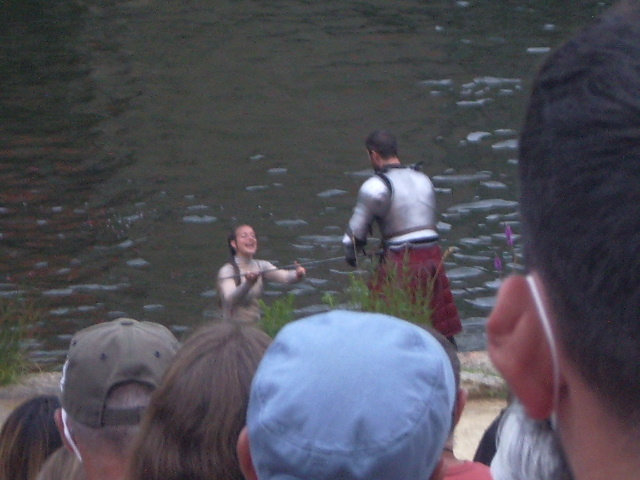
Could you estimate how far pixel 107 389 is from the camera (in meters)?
2.36

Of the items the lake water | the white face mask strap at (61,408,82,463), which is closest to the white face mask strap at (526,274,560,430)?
the white face mask strap at (61,408,82,463)

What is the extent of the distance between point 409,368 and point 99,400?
1024mm

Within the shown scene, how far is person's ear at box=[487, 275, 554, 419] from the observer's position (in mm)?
924

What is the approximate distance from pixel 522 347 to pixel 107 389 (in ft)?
5.17

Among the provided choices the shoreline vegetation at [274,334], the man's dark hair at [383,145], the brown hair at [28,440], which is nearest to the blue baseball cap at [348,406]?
the brown hair at [28,440]

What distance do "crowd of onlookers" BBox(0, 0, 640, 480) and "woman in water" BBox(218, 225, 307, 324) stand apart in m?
4.38

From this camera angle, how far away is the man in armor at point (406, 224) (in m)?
7.05

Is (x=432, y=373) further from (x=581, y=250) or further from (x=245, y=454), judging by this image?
(x=581, y=250)

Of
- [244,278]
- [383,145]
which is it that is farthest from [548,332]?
[244,278]

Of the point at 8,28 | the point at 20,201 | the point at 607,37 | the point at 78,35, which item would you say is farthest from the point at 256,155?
the point at 607,37

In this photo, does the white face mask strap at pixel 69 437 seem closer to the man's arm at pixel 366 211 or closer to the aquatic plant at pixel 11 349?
the aquatic plant at pixel 11 349

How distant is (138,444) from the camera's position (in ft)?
6.60

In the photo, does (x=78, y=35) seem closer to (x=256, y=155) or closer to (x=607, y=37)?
(x=256, y=155)

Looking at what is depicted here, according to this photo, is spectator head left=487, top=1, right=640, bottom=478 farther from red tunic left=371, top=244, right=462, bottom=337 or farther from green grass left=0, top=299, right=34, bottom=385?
green grass left=0, top=299, right=34, bottom=385
